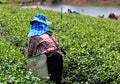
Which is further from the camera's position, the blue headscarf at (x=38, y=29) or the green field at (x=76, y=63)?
the blue headscarf at (x=38, y=29)

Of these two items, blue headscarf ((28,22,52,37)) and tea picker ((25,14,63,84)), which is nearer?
tea picker ((25,14,63,84))

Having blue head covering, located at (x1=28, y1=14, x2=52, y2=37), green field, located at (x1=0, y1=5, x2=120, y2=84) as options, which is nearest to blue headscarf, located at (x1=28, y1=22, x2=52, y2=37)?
blue head covering, located at (x1=28, y1=14, x2=52, y2=37)

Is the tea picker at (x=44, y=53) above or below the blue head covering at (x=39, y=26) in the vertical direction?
below

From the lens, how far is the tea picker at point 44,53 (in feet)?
24.5

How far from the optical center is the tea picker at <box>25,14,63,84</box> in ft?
24.5

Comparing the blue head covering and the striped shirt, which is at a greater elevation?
the blue head covering

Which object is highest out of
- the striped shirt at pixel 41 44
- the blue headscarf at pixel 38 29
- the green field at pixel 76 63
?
the blue headscarf at pixel 38 29

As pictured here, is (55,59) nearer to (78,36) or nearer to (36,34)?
(36,34)

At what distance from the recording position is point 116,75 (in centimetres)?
808

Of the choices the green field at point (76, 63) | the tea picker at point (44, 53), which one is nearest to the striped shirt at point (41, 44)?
the tea picker at point (44, 53)

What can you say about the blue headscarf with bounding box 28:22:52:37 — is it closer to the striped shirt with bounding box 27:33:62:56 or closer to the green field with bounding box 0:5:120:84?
the striped shirt with bounding box 27:33:62:56

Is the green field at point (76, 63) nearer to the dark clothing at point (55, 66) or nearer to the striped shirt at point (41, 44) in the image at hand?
the striped shirt at point (41, 44)

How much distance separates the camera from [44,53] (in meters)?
7.59

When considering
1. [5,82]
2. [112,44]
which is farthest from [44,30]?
[112,44]
